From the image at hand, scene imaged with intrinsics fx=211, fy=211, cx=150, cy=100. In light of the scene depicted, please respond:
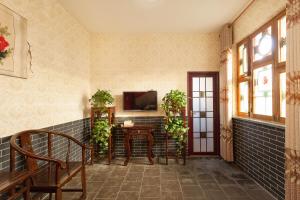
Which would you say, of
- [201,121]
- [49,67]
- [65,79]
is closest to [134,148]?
[201,121]

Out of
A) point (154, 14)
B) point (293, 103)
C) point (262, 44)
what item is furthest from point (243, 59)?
point (293, 103)

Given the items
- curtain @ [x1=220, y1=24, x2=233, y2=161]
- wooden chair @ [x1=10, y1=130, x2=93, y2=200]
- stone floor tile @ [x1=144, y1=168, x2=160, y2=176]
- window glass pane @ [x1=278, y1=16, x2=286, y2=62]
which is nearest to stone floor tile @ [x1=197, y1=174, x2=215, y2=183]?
stone floor tile @ [x1=144, y1=168, x2=160, y2=176]

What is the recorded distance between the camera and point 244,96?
3.92 metres

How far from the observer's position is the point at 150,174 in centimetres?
356

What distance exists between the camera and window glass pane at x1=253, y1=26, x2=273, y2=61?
302 cm

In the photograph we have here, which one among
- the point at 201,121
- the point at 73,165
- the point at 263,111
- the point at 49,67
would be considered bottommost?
the point at 73,165

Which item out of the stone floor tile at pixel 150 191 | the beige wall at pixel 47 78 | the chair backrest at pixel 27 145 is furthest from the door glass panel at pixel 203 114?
the chair backrest at pixel 27 145

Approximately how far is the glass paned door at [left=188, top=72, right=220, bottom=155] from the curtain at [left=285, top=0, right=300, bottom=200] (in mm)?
2489

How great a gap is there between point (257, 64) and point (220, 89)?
1.15 metres

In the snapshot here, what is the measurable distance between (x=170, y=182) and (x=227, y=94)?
1.99 m

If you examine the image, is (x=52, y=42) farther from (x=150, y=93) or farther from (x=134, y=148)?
(x=134, y=148)

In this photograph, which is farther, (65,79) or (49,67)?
(65,79)

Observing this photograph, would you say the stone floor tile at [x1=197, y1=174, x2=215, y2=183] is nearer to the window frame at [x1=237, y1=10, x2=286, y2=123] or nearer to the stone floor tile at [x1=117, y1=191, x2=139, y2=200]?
the stone floor tile at [x1=117, y1=191, x2=139, y2=200]

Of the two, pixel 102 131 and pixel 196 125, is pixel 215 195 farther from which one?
pixel 102 131
